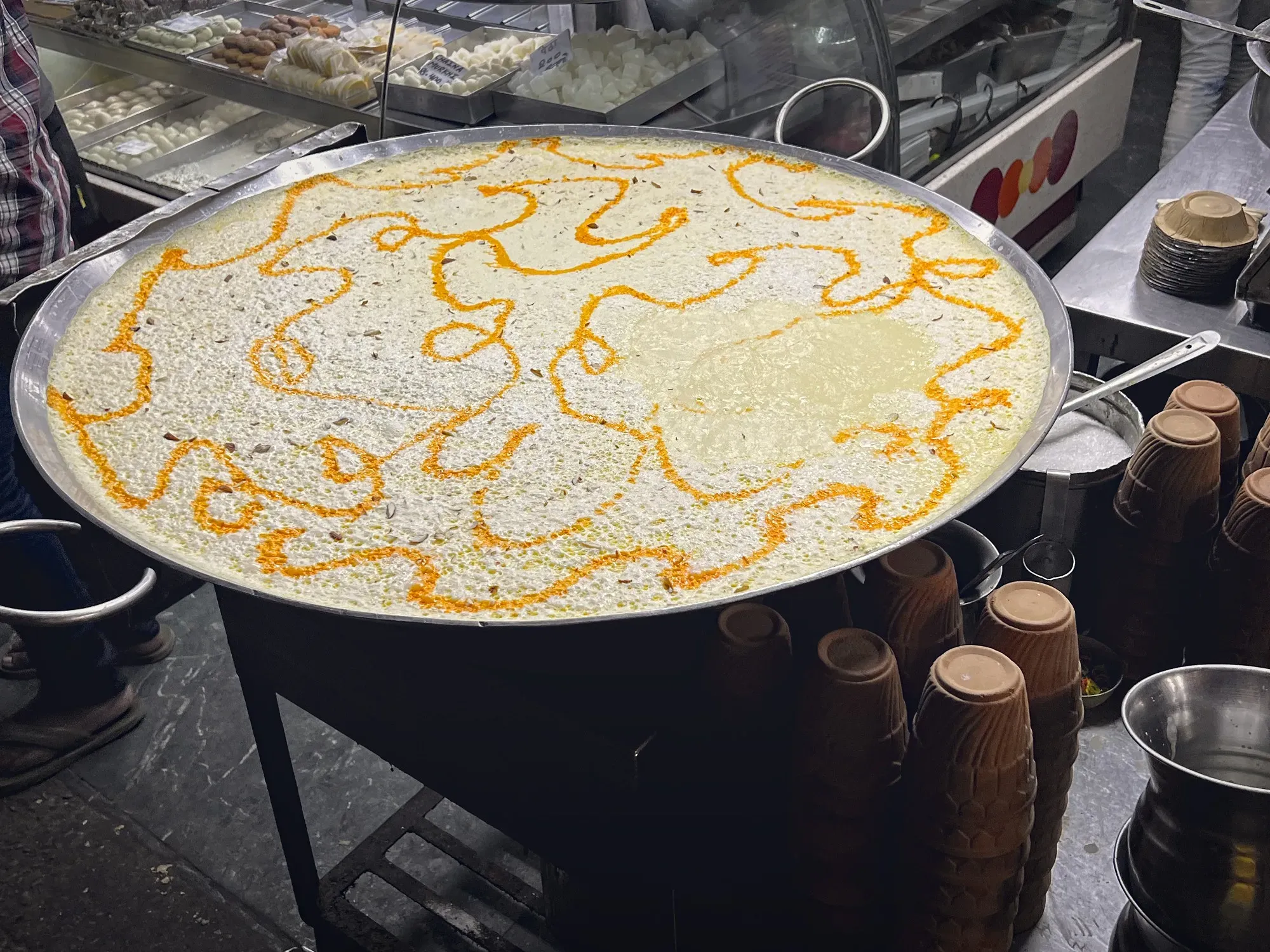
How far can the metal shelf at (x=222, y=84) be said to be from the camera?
10.3ft

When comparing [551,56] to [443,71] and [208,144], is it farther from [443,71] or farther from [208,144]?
[208,144]

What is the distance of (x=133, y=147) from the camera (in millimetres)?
3570

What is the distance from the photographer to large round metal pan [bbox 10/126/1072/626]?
47.4 inches

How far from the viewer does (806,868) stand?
1.33m

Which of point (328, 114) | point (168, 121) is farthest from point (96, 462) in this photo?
point (168, 121)

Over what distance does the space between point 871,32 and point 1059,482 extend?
4.07 ft

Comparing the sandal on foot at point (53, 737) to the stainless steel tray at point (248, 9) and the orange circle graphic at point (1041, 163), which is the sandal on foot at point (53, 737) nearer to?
the stainless steel tray at point (248, 9)

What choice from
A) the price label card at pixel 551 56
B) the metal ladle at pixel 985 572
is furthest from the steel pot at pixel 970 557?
the price label card at pixel 551 56

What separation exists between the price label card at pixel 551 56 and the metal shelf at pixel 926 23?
2.93 ft

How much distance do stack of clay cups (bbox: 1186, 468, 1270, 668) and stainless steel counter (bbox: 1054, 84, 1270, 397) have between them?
0.70 meters

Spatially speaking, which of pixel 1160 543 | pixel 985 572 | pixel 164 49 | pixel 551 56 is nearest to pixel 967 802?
pixel 985 572

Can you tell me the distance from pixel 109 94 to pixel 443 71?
178cm

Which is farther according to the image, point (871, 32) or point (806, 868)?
point (871, 32)

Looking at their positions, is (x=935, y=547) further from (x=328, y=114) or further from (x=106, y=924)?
(x=328, y=114)
